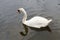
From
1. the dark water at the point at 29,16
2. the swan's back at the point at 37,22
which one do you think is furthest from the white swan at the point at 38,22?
the dark water at the point at 29,16

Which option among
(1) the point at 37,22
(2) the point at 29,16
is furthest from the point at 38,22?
(2) the point at 29,16

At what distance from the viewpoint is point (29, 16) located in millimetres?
9414

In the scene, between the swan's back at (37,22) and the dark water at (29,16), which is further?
the swan's back at (37,22)

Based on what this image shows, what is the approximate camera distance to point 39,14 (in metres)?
9.37

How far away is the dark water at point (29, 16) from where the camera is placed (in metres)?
7.70

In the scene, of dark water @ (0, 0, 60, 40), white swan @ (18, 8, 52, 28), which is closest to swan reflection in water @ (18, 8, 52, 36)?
white swan @ (18, 8, 52, 28)

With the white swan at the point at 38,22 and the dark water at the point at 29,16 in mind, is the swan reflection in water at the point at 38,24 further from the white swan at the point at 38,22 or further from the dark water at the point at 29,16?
the dark water at the point at 29,16

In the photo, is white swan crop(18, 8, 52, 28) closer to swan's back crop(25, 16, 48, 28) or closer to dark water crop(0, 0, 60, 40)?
swan's back crop(25, 16, 48, 28)

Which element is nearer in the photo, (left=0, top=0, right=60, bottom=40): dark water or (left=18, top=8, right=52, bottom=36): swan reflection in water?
(left=0, top=0, right=60, bottom=40): dark water

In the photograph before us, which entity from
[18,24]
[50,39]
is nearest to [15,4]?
[18,24]

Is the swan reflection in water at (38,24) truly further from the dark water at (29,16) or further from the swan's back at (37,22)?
the dark water at (29,16)

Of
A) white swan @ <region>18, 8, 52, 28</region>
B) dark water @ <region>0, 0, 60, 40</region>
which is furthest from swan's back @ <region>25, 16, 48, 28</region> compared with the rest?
dark water @ <region>0, 0, 60, 40</region>

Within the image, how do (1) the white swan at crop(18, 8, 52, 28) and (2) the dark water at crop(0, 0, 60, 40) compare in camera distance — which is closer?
(2) the dark water at crop(0, 0, 60, 40)

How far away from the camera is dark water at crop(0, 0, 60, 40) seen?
770cm
